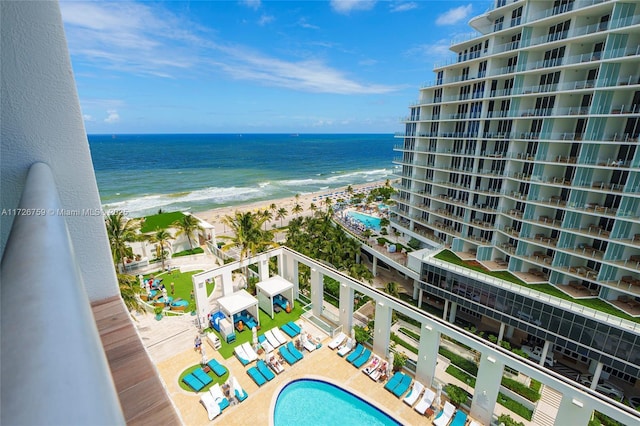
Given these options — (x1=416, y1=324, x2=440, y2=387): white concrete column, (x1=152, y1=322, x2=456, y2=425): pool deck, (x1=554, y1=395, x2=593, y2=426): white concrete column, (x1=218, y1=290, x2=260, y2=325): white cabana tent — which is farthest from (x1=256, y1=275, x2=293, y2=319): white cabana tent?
(x1=554, y1=395, x2=593, y2=426): white concrete column

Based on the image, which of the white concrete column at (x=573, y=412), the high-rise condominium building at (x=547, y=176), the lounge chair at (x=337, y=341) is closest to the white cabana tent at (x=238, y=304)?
the lounge chair at (x=337, y=341)

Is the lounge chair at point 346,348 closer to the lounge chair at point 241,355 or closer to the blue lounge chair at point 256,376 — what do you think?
the blue lounge chair at point 256,376

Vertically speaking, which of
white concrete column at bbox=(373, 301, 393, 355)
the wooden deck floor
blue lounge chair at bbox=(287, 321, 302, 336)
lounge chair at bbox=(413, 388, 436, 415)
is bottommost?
lounge chair at bbox=(413, 388, 436, 415)

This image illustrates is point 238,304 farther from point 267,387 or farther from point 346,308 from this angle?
point 346,308

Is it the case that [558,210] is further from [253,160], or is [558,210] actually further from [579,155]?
[253,160]

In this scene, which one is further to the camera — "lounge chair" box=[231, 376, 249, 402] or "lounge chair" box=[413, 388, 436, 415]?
"lounge chair" box=[231, 376, 249, 402]

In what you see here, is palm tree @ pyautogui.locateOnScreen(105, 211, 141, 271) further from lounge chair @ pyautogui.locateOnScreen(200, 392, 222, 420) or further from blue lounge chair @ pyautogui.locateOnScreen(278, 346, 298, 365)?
blue lounge chair @ pyautogui.locateOnScreen(278, 346, 298, 365)

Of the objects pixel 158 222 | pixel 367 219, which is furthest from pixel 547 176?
pixel 158 222
